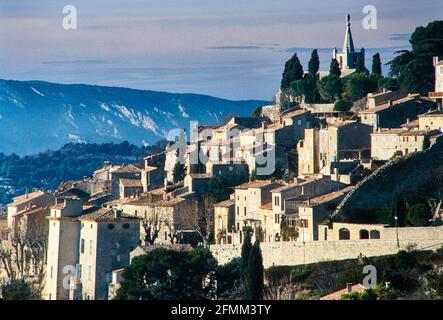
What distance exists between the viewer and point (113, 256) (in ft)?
177

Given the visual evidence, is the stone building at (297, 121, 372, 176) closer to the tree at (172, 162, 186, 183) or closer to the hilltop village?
the hilltop village

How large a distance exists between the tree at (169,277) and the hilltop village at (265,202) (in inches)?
92.0

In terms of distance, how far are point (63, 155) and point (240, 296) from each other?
101 metres

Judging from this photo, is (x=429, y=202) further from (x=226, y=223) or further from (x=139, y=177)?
(x=139, y=177)

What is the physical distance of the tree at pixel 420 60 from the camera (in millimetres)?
64062

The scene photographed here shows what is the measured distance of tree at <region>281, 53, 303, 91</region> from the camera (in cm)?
7294

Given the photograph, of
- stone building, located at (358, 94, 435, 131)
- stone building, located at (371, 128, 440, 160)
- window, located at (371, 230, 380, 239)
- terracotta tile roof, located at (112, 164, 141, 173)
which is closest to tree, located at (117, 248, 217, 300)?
window, located at (371, 230, 380, 239)

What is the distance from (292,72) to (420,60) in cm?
1016

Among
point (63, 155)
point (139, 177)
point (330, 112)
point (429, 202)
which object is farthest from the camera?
point (63, 155)

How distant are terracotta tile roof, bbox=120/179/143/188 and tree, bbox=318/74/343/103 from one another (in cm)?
895

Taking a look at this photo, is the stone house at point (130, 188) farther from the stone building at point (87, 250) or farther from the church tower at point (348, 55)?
the church tower at point (348, 55)

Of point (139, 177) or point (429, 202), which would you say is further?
point (139, 177)

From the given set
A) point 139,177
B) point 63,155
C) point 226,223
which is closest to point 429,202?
point 226,223

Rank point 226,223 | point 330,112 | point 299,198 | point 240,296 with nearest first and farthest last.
Answer: point 240,296, point 299,198, point 226,223, point 330,112
